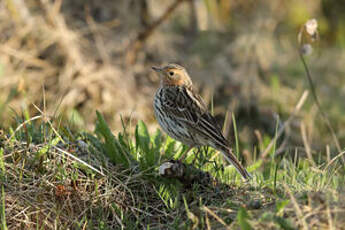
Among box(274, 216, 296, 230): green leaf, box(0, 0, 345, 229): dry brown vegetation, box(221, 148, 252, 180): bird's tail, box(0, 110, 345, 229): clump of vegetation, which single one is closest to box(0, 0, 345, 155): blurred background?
box(0, 0, 345, 229): dry brown vegetation

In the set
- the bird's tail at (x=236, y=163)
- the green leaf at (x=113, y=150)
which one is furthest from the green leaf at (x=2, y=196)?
the bird's tail at (x=236, y=163)

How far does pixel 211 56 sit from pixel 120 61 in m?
1.74

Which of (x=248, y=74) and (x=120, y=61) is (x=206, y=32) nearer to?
(x=248, y=74)

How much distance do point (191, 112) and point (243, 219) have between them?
1864mm

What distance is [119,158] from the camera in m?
4.13

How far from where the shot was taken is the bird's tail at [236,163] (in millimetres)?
4168

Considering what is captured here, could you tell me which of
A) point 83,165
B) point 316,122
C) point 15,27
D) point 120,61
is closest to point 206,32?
point 120,61

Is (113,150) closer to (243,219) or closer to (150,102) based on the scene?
(243,219)

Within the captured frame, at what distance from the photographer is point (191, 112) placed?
15.6 ft

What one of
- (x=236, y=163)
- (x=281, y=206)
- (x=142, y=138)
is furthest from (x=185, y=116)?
(x=281, y=206)

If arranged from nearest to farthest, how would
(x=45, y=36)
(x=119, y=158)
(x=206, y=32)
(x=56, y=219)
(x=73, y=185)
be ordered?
1. (x=56, y=219)
2. (x=73, y=185)
3. (x=119, y=158)
4. (x=45, y=36)
5. (x=206, y=32)

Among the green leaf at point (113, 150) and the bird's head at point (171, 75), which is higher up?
the bird's head at point (171, 75)

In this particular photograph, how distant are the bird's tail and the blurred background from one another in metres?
2.69

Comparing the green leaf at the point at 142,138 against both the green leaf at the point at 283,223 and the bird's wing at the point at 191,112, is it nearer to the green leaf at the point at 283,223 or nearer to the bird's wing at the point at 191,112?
the bird's wing at the point at 191,112
